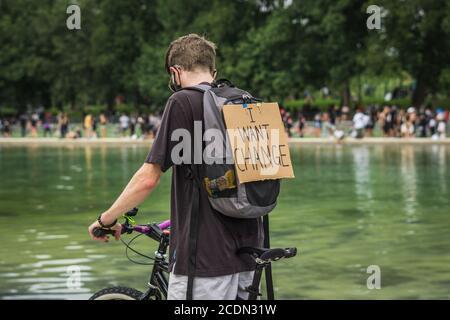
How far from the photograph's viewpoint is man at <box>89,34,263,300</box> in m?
4.64

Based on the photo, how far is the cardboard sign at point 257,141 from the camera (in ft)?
15.3

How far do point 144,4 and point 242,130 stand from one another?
253ft

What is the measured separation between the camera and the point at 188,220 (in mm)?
4695

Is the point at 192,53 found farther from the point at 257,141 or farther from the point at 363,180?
the point at 363,180

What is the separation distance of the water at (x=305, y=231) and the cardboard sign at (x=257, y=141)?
480 cm

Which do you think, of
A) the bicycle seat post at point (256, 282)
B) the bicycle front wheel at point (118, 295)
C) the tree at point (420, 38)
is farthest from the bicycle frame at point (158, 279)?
the tree at point (420, 38)

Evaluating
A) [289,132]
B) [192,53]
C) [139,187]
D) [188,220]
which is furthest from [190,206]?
[289,132]

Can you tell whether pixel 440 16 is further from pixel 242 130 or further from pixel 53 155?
pixel 242 130

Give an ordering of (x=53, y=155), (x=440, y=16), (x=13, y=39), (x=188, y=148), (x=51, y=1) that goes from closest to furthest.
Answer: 1. (x=188, y=148)
2. (x=53, y=155)
3. (x=440, y=16)
4. (x=13, y=39)
5. (x=51, y=1)

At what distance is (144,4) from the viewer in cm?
8062

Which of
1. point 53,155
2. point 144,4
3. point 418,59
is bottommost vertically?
point 53,155

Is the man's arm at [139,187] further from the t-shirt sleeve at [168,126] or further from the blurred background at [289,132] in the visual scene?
the blurred background at [289,132]
